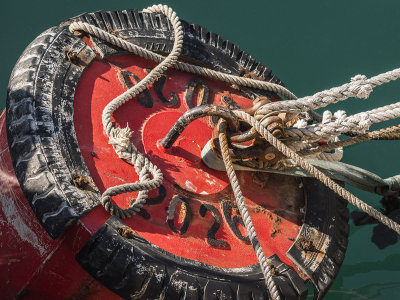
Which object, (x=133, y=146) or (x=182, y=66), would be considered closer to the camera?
(x=133, y=146)

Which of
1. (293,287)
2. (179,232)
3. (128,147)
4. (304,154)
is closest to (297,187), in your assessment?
(304,154)

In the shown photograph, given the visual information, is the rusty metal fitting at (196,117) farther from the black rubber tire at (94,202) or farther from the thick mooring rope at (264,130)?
the black rubber tire at (94,202)

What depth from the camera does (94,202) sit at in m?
2.12

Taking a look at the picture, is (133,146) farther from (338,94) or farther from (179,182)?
(338,94)

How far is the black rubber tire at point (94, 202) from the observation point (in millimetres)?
2045

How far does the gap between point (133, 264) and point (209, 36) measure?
5.03ft

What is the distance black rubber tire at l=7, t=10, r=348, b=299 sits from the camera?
6.71 feet

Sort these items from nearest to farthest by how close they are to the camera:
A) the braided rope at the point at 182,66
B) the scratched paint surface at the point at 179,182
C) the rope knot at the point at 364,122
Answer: the rope knot at the point at 364,122, the scratched paint surface at the point at 179,182, the braided rope at the point at 182,66

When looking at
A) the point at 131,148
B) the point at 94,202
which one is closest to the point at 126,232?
the point at 94,202

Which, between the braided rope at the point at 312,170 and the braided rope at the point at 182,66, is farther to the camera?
the braided rope at the point at 182,66

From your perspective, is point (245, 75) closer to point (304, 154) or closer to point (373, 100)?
point (304, 154)

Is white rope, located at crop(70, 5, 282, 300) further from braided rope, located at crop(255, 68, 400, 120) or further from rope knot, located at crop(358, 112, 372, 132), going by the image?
rope knot, located at crop(358, 112, 372, 132)

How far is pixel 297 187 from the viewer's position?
275 cm

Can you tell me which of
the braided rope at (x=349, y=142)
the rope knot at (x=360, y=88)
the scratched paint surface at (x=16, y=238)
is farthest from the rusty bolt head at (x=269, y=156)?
the scratched paint surface at (x=16, y=238)
